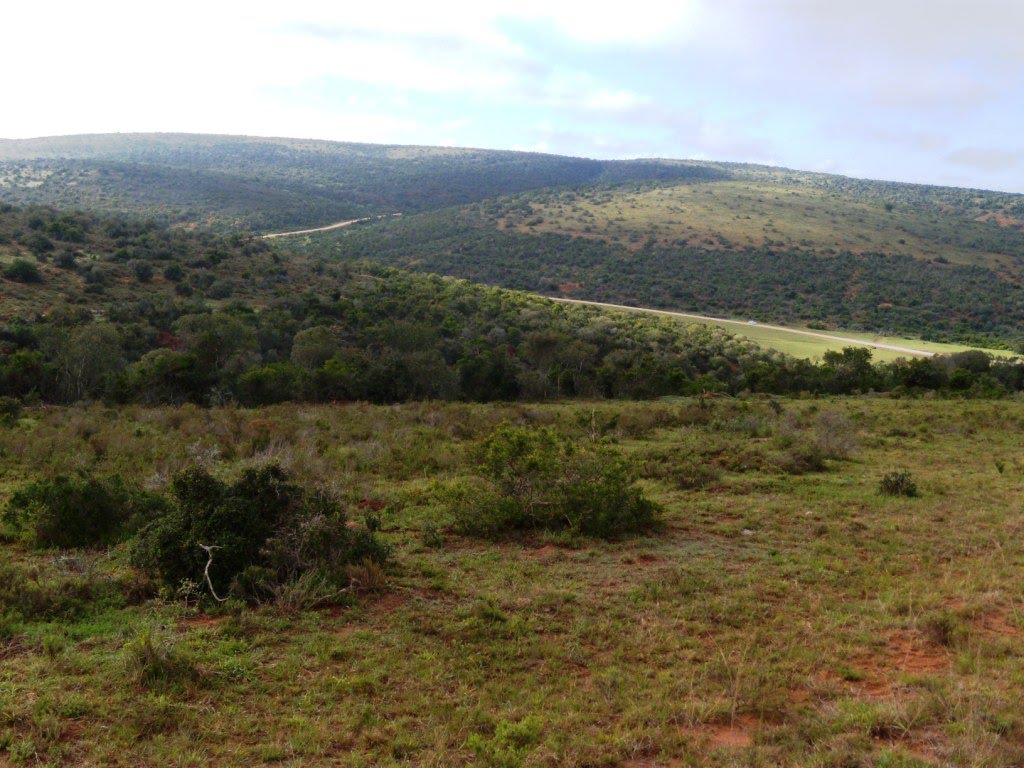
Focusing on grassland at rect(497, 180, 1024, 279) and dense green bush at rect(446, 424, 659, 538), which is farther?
grassland at rect(497, 180, 1024, 279)

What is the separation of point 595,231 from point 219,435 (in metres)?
74.6

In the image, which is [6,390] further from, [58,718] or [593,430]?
[58,718]

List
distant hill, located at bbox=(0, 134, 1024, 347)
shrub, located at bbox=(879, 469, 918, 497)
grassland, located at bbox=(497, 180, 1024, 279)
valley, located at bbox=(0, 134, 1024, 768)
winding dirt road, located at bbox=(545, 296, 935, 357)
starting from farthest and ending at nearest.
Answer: grassland, located at bbox=(497, 180, 1024, 279)
distant hill, located at bbox=(0, 134, 1024, 347)
winding dirt road, located at bbox=(545, 296, 935, 357)
shrub, located at bbox=(879, 469, 918, 497)
valley, located at bbox=(0, 134, 1024, 768)

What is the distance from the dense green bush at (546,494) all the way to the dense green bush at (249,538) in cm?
242

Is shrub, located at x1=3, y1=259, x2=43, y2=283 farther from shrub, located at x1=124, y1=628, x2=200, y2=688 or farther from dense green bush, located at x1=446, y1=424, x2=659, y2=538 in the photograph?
shrub, located at x1=124, y1=628, x2=200, y2=688

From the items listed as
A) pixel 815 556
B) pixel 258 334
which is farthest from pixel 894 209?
pixel 815 556

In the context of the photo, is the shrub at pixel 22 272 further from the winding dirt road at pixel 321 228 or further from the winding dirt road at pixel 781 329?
the winding dirt road at pixel 781 329

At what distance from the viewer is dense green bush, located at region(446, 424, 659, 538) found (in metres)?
9.57

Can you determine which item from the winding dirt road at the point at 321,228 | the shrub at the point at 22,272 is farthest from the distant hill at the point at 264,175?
the shrub at the point at 22,272

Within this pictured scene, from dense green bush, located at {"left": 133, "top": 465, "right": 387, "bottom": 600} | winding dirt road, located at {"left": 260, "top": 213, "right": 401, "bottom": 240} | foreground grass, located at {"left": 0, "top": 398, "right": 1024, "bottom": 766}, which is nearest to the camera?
foreground grass, located at {"left": 0, "top": 398, "right": 1024, "bottom": 766}

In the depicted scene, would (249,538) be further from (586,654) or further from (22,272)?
(22,272)

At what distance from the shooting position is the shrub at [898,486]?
1200cm

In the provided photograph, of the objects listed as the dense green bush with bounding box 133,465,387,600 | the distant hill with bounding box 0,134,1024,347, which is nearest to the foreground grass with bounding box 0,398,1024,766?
the dense green bush with bounding box 133,465,387,600

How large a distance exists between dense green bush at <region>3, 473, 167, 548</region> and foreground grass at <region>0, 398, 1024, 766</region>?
437 millimetres
